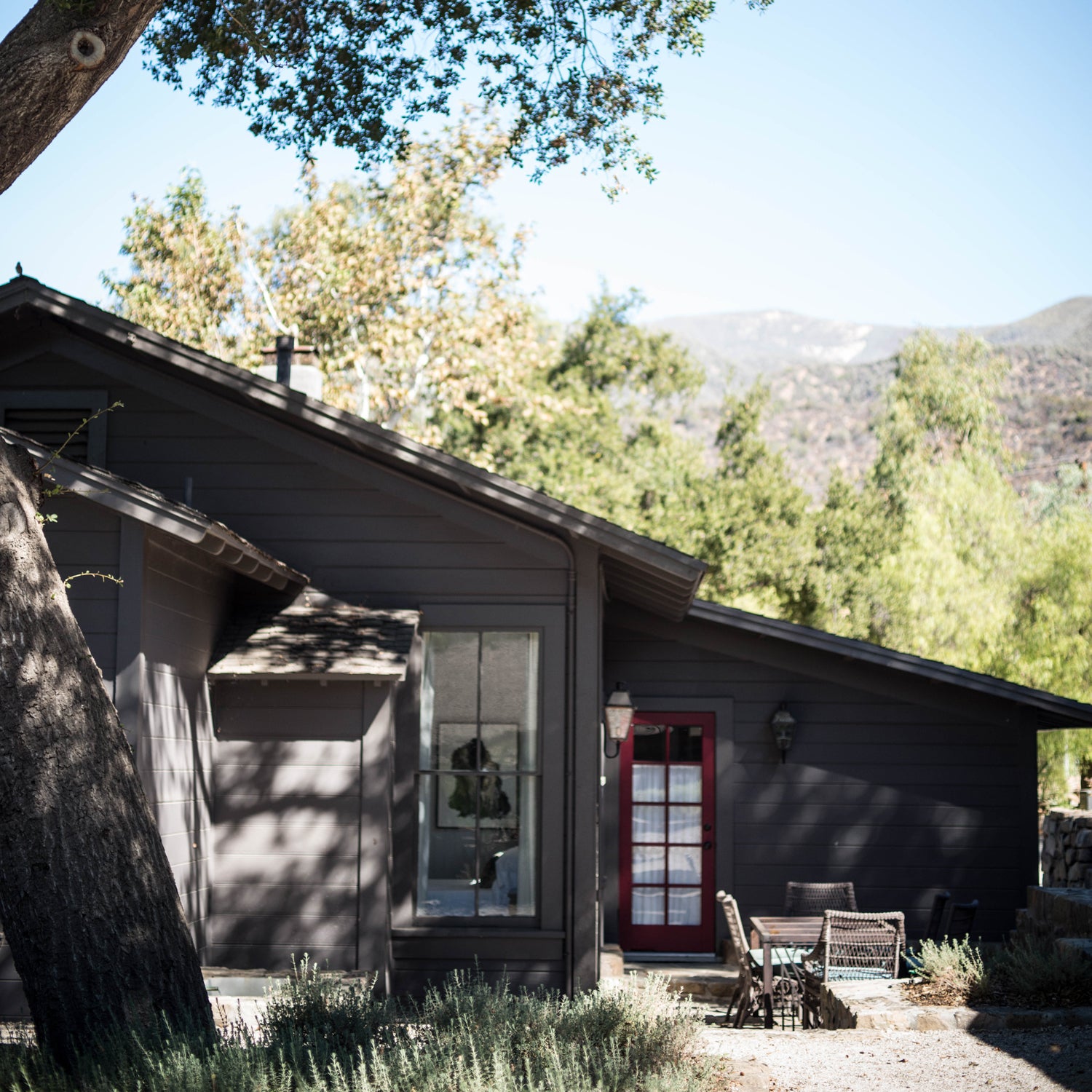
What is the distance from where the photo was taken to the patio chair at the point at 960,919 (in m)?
9.37

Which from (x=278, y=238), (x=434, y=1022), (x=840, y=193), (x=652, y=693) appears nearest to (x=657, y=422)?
(x=840, y=193)

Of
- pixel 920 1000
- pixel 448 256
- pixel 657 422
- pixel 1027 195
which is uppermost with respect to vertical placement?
pixel 1027 195

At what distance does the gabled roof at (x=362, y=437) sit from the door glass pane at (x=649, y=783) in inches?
136

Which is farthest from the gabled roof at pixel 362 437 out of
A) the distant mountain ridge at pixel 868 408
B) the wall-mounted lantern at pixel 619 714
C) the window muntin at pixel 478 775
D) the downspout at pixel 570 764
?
the distant mountain ridge at pixel 868 408

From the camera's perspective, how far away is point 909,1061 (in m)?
6.28

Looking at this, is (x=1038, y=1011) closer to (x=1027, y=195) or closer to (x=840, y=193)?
(x=840, y=193)

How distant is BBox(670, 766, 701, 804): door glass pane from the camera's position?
11461mm

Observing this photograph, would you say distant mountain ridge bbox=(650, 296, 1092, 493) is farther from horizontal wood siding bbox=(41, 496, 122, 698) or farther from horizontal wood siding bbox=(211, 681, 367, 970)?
horizontal wood siding bbox=(41, 496, 122, 698)

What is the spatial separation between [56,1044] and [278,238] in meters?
20.1

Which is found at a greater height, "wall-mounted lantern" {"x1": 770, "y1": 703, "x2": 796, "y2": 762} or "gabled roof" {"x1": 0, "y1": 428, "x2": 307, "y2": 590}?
"gabled roof" {"x1": 0, "y1": 428, "x2": 307, "y2": 590}

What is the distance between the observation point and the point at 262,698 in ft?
25.8

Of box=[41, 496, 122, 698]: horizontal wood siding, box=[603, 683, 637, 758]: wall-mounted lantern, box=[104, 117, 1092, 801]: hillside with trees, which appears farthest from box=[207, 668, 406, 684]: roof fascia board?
box=[104, 117, 1092, 801]: hillside with trees

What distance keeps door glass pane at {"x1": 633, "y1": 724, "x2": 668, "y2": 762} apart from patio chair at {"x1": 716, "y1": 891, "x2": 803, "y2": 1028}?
2379 mm

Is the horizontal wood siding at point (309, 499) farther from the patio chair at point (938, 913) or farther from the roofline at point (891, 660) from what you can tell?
the patio chair at point (938, 913)
